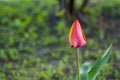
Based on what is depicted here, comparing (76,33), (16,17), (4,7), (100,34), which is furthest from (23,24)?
(76,33)

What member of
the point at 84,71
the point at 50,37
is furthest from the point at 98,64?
the point at 50,37

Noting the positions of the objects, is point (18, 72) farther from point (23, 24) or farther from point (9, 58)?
point (23, 24)

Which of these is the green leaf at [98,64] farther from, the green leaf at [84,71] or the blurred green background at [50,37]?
the blurred green background at [50,37]

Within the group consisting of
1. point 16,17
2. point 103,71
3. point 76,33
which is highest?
point 76,33

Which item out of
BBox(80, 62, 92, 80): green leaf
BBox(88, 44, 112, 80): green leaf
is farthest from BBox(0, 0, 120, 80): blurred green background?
BBox(88, 44, 112, 80): green leaf

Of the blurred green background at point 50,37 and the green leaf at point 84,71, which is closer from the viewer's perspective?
the green leaf at point 84,71

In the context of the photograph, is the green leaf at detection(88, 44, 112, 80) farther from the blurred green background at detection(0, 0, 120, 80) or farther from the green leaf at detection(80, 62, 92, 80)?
the blurred green background at detection(0, 0, 120, 80)

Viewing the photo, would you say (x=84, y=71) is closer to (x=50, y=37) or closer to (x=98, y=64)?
(x=98, y=64)

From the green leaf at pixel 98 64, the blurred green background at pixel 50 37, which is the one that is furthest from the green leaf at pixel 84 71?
the blurred green background at pixel 50 37
